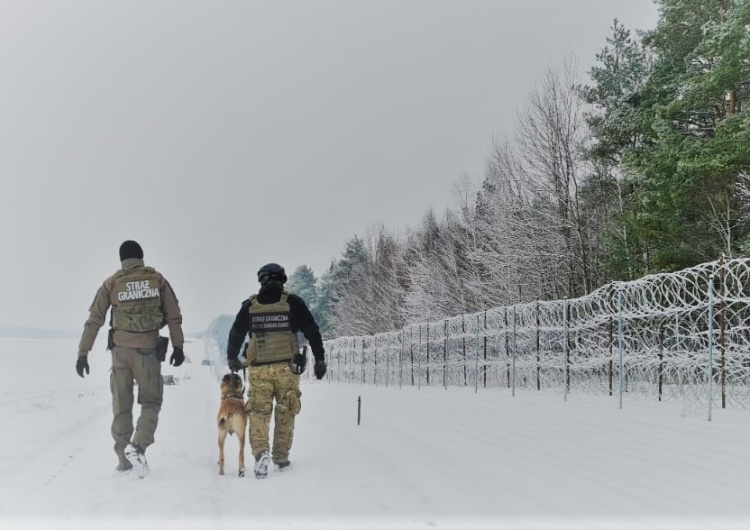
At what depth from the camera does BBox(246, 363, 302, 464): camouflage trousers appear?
4.86 m

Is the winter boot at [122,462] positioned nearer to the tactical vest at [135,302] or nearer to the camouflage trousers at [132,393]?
the camouflage trousers at [132,393]

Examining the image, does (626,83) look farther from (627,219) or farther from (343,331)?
(343,331)

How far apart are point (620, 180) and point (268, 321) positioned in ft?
72.5

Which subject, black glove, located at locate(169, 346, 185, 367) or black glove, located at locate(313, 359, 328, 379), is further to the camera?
black glove, located at locate(313, 359, 328, 379)

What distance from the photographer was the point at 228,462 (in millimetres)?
5078

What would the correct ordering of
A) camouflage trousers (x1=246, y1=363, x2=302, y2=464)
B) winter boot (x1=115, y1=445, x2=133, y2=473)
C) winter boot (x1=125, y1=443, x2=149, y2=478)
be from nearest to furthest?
winter boot (x1=125, y1=443, x2=149, y2=478), winter boot (x1=115, y1=445, x2=133, y2=473), camouflage trousers (x1=246, y1=363, x2=302, y2=464)

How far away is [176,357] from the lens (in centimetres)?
486

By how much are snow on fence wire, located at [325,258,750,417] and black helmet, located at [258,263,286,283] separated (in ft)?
18.6

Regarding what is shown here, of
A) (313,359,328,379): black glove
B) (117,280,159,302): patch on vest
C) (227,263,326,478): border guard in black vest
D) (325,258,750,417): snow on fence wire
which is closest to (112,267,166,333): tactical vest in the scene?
(117,280,159,302): patch on vest

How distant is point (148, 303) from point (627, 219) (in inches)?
698

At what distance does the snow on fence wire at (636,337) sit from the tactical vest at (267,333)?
558 centimetres

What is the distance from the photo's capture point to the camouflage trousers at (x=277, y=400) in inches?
191

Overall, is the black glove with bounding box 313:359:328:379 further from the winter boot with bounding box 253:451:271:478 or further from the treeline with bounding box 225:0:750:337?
the treeline with bounding box 225:0:750:337

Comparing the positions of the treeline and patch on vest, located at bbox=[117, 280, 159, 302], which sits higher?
the treeline
